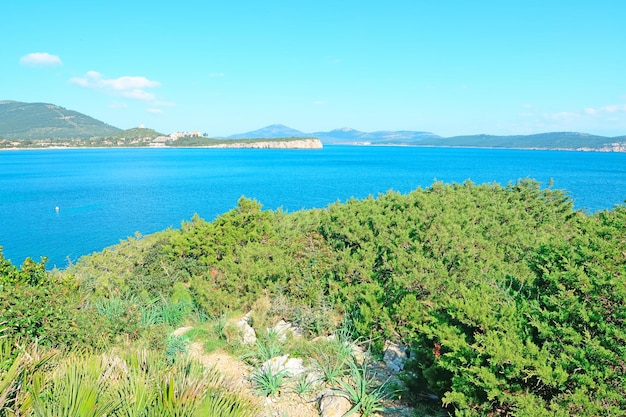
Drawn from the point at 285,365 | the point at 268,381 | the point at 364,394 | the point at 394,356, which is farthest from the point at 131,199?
the point at 364,394

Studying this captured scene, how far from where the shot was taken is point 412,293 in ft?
24.5

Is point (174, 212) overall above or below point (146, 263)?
below

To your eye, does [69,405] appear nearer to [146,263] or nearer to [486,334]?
[486,334]

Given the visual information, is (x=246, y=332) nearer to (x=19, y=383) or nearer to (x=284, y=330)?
(x=284, y=330)

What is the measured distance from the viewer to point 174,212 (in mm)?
44625

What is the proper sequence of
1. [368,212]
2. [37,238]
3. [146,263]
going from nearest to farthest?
[368,212] < [146,263] < [37,238]

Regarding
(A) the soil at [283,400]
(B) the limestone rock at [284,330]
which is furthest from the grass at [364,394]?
(B) the limestone rock at [284,330]

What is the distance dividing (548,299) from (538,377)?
99 centimetres

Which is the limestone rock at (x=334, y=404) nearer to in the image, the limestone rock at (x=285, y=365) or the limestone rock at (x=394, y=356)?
the limestone rock at (x=285, y=365)

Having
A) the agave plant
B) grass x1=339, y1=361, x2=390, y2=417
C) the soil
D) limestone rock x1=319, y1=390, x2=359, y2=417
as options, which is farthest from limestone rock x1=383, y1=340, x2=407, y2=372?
the agave plant

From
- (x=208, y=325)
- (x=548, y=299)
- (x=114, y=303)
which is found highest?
(x=548, y=299)

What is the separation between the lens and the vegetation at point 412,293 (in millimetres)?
4445

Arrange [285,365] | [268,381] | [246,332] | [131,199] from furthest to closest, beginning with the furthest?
[131,199] < [246,332] < [285,365] < [268,381]

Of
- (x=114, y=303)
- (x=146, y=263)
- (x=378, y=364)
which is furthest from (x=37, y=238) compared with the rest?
(x=378, y=364)
